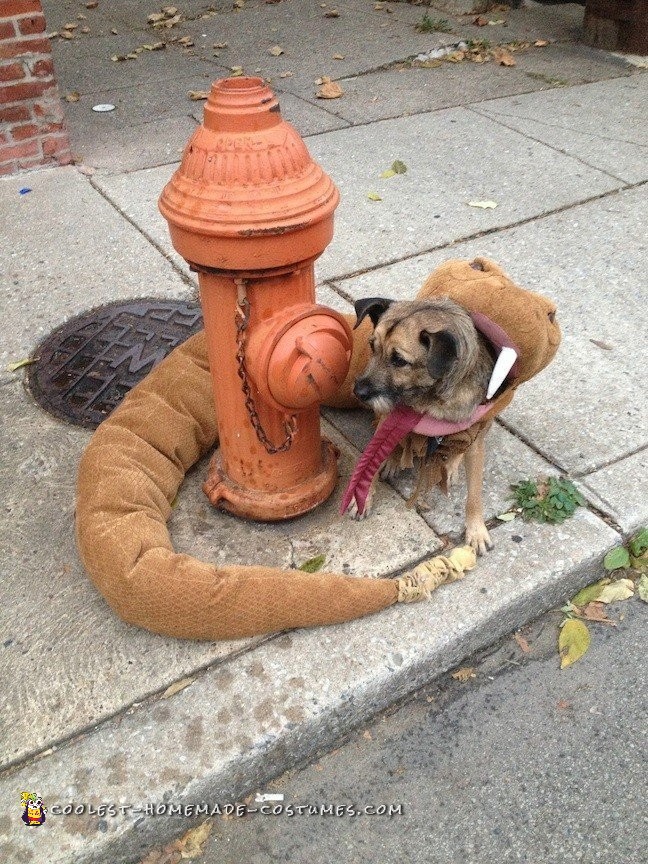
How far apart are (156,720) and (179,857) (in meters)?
0.33

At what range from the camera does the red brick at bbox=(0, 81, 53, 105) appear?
13.7 ft

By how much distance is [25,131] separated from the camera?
4.42m

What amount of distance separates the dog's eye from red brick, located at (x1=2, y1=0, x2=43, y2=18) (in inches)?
132

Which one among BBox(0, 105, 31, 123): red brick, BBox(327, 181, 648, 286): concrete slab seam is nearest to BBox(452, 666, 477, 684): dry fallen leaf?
BBox(327, 181, 648, 286): concrete slab seam

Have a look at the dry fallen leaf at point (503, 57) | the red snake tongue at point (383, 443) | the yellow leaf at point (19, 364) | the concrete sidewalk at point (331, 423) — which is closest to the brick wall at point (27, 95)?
the concrete sidewalk at point (331, 423)

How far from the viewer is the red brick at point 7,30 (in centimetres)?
400

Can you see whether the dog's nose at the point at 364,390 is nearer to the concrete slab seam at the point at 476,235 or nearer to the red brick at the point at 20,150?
the concrete slab seam at the point at 476,235

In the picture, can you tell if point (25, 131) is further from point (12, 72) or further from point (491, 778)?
point (491, 778)

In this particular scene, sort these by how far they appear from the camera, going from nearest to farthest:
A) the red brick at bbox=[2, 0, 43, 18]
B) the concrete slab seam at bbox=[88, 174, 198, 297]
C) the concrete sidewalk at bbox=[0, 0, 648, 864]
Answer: the concrete sidewalk at bbox=[0, 0, 648, 864] → the concrete slab seam at bbox=[88, 174, 198, 297] → the red brick at bbox=[2, 0, 43, 18]

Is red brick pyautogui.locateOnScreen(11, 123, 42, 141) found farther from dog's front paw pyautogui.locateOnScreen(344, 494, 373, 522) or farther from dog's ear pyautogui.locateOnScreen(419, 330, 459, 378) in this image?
dog's ear pyautogui.locateOnScreen(419, 330, 459, 378)

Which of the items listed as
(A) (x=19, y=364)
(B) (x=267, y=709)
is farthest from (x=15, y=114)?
(B) (x=267, y=709)

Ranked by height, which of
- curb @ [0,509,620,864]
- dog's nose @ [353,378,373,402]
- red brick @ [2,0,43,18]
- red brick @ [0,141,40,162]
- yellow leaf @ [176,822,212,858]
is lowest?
yellow leaf @ [176,822,212,858]

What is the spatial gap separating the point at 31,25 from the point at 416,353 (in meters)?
3.41

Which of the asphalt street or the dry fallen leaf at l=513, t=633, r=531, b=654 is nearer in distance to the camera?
the asphalt street
